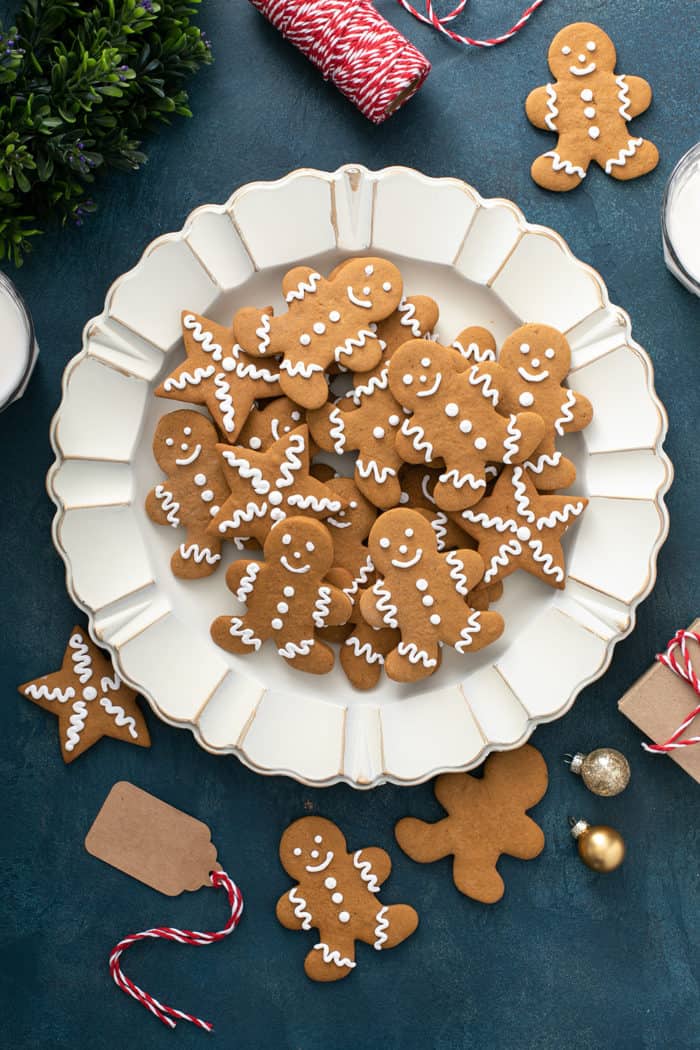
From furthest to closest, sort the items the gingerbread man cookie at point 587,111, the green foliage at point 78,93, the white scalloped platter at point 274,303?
the gingerbread man cookie at point 587,111, the white scalloped platter at point 274,303, the green foliage at point 78,93

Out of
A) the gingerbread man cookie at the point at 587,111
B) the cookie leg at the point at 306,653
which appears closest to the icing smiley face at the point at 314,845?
the cookie leg at the point at 306,653

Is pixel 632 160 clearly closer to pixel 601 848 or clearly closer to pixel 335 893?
Answer: pixel 601 848

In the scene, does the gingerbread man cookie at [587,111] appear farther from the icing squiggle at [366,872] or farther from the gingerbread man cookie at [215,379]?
the icing squiggle at [366,872]

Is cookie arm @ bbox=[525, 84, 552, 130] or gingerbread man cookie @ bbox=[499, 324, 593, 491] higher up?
cookie arm @ bbox=[525, 84, 552, 130]

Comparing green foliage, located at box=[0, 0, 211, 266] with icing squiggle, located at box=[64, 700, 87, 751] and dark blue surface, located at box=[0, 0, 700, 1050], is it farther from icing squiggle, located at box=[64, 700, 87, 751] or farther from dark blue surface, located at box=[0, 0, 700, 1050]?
icing squiggle, located at box=[64, 700, 87, 751]

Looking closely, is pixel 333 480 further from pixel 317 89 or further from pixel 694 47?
pixel 694 47

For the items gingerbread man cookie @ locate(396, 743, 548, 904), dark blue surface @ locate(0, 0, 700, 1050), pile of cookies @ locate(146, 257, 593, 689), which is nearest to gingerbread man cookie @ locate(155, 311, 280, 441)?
pile of cookies @ locate(146, 257, 593, 689)

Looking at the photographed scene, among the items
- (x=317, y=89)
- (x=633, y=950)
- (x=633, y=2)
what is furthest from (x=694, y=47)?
(x=633, y=950)
